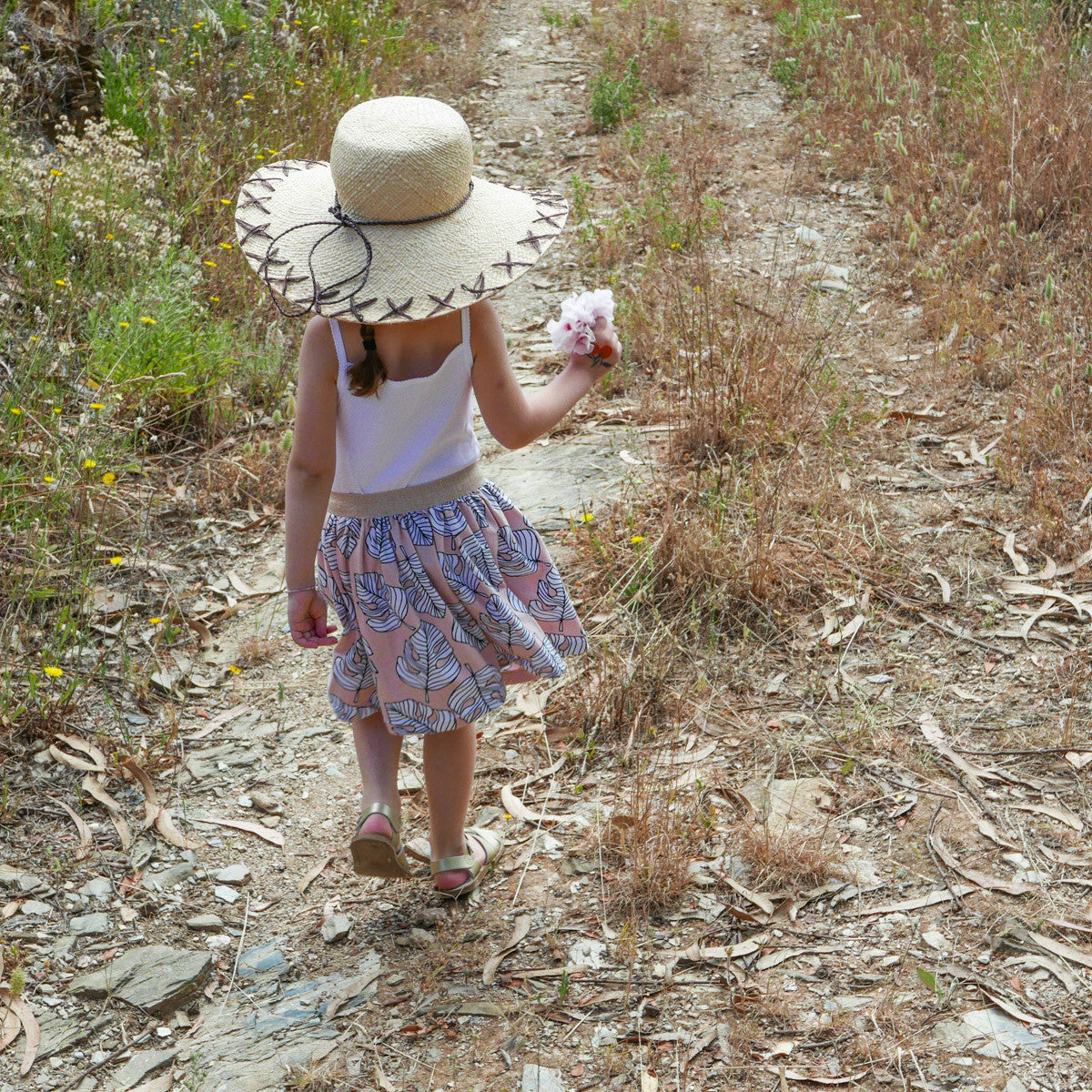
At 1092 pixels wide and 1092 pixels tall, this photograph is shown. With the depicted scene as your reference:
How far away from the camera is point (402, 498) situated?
2221 mm

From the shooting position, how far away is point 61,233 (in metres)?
4.35

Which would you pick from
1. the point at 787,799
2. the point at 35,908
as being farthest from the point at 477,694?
the point at 35,908

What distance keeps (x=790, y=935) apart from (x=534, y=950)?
552mm

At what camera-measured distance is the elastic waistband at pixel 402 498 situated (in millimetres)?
2219

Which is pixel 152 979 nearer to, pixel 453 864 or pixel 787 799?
pixel 453 864

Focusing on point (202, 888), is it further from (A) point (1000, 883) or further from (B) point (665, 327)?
(B) point (665, 327)

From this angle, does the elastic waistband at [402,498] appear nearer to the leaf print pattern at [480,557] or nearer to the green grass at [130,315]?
the leaf print pattern at [480,557]

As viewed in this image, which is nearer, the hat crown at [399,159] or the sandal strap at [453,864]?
the hat crown at [399,159]

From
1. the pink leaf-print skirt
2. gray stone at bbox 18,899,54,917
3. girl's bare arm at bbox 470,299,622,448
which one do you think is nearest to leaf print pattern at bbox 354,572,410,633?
the pink leaf-print skirt

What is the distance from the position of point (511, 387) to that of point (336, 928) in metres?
1.29

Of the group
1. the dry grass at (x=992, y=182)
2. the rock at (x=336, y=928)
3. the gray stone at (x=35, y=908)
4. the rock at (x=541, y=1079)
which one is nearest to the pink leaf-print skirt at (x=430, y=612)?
the rock at (x=336, y=928)

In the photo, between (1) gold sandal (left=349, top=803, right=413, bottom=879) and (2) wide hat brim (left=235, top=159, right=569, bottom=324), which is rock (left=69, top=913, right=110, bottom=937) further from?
(2) wide hat brim (left=235, top=159, right=569, bottom=324)

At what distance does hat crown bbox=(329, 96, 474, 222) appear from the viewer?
1980mm

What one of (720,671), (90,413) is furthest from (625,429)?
(90,413)
